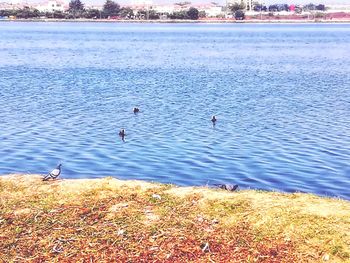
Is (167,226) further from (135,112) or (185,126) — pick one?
(135,112)

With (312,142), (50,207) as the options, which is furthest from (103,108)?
(50,207)

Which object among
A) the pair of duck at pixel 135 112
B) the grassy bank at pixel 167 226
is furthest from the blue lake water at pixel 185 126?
the grassy bank at pixel 167 226

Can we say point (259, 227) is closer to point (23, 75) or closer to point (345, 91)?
point (345, 91)

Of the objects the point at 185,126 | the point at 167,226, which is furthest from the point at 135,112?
the point at 167,226

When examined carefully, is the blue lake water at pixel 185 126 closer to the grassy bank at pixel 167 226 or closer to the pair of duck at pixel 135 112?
the pair of duck at pixel 135 112

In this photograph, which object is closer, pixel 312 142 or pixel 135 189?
pixel 135 189

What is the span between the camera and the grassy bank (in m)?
10.1

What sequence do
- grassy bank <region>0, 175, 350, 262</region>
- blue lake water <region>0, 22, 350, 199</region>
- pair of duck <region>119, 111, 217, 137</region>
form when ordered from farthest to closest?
pair of duck <region>119, 111, 217, 137</region> → blue lake water <region>0, 22, 350, 199</region> → grassy bank <region>0, 175, 350, 262</region>

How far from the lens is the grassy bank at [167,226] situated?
10109 mm

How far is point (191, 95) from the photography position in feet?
152

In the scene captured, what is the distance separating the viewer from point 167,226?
440 inches

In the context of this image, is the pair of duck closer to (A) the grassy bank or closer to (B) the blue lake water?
(B) the blue lake water

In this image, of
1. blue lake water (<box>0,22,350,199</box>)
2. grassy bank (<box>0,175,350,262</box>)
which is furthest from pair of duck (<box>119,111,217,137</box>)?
grassy bank (<box>0,175,350,262</box>)

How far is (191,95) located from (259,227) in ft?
117
